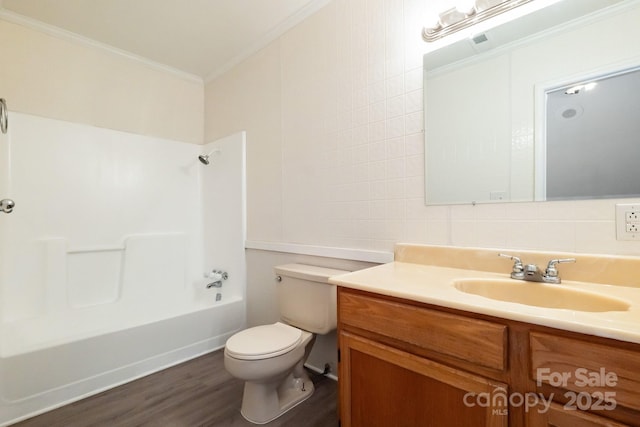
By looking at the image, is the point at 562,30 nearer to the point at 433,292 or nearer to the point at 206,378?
the point at 433,292

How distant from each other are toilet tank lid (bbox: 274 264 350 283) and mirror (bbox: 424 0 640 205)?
0.68m

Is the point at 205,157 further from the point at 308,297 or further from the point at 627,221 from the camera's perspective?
the point at 627,221

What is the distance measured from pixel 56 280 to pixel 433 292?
8.23 feet

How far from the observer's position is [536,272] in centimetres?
103

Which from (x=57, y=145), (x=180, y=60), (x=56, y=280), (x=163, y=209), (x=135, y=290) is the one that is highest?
(x=180, y=60)

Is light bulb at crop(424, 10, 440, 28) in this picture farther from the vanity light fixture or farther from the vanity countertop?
the vanity countertop

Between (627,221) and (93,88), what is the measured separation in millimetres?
3260

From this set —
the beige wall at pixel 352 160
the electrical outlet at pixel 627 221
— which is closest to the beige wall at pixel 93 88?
the beige wall at pixel 352 160

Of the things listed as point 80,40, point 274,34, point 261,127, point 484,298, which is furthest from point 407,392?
point 80,40

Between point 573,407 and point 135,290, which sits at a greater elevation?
point 573,407

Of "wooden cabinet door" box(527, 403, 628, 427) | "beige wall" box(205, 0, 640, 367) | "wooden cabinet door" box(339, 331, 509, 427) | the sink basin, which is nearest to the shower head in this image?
"beige wall" box(205, 0, 640, 367)

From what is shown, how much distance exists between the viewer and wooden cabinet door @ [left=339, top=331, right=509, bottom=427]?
77 centimetres

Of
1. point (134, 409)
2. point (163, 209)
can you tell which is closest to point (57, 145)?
A: point (163, 209)

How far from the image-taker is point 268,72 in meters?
2.22
